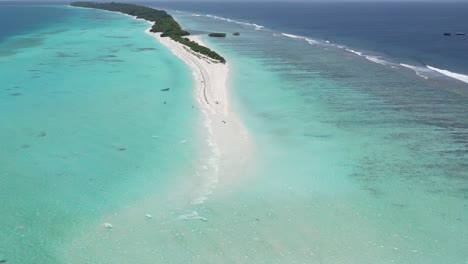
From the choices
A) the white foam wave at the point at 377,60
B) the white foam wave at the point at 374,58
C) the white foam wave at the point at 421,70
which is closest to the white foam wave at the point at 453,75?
the white foam wave at the point at 421,70

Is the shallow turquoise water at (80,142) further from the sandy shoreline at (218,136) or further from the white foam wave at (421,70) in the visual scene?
the white foam wave at (421,70)

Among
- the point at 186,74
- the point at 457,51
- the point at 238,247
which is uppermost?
the point at 457,51

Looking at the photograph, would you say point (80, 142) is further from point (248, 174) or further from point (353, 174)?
point (353, 174)

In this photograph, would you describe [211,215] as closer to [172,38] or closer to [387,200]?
[387,200]

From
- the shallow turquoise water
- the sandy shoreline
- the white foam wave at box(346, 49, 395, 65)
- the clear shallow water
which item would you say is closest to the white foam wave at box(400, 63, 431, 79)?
the white foam wave at box(346, 49, 395, 65)

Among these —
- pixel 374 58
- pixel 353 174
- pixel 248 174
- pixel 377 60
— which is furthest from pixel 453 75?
pixel 248 174

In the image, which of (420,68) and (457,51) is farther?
(457,51)

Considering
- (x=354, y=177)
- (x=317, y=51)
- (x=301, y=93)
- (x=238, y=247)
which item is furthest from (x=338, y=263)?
(x=317, y=51)

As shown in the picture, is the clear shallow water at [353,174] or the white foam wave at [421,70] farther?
the white foam wave at [421,70]
